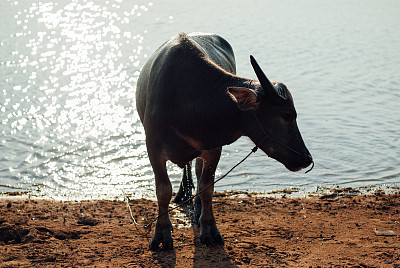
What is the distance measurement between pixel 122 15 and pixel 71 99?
→ 11756 millimetres

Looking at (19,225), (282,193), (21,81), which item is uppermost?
(21,81)

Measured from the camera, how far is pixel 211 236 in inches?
240

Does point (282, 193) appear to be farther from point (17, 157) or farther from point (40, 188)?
point (17, 157)

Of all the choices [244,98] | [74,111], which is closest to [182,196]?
[244,98]

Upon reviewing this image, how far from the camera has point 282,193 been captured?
8141mm

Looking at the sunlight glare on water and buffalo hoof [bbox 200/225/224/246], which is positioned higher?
the sunlight glare on water

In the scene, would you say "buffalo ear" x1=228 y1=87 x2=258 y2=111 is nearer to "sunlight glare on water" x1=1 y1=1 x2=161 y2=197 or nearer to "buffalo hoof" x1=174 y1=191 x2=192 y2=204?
"buffalo hoof" x1=174 y1=191 x2=192 y2=204

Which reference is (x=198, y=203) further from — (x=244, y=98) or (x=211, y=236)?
(x=244, y=98)

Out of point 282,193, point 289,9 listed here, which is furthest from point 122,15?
point 282,193

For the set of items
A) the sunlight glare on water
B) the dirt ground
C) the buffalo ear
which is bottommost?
the dirt ground

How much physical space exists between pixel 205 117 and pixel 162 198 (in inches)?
48.2

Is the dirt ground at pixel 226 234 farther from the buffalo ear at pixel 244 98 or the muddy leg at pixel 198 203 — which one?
the buffalo ear at pixel 244 98

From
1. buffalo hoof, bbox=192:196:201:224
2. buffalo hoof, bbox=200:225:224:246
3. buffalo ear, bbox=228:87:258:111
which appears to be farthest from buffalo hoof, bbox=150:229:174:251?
buffalo ear, bbox=228:87:258:111

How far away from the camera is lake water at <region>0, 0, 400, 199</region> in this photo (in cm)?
886
